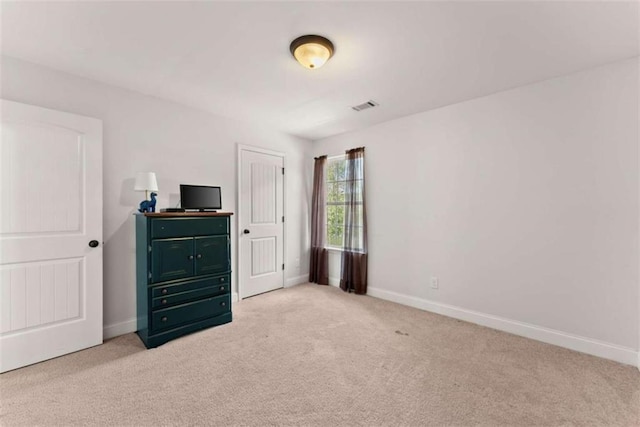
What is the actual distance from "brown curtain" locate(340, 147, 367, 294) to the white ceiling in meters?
1.22

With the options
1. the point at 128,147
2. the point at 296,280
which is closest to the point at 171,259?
the point at 128,147

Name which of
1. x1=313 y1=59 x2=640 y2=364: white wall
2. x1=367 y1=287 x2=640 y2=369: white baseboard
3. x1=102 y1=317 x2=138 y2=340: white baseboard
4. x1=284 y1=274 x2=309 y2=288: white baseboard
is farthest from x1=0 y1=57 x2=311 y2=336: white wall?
x1=367 y1=287 x2=640 y2=369: white baseboard

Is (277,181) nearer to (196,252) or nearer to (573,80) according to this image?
(196,252)

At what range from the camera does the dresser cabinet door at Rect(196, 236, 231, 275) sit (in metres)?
2.83

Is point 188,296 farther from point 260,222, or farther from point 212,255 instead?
point 260,222

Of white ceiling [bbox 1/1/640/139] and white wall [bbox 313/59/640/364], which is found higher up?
white ceiling [bbox 1/1/640/139]

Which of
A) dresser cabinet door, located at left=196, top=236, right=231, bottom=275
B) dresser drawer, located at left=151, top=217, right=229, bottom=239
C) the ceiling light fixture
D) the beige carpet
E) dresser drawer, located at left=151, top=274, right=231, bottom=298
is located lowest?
the beige carpet

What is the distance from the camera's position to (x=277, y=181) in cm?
423

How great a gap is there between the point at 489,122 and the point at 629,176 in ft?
3.94

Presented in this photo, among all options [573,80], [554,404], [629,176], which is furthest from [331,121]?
[554,404]

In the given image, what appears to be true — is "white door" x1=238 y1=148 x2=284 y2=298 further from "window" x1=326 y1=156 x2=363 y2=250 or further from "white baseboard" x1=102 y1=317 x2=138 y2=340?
"white baseboard" x1=102 y1=317 x2=138 y2=340

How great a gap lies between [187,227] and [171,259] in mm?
342

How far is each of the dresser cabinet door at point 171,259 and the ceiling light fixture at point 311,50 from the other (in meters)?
2.02

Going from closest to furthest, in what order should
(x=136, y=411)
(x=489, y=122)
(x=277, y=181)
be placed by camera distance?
1. (x=136, y=411)
2. (x=489, y=122)
3. (x=277, y=181)
